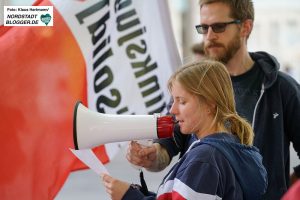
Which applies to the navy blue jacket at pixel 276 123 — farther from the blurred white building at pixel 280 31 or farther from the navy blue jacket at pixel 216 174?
the blurred white building at pixel 280 31

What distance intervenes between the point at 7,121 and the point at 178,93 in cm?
105

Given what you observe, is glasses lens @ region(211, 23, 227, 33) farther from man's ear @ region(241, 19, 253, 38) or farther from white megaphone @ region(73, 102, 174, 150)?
white megaphone @ region(73, 102, 174, 150)

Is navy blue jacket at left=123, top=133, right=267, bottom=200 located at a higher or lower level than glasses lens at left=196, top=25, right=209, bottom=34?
lower

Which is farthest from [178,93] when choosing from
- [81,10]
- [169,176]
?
[81,10]

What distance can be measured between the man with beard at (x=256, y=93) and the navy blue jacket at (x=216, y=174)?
0.57 meters

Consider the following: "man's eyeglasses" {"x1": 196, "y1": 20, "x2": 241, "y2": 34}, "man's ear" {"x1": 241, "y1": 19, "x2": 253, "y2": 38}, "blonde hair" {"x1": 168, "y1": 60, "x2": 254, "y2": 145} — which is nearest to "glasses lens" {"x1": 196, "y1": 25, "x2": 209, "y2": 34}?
"man's eyeglasses" {"x1": 196, "y1": 20, "x2": 241, "y2": 34}

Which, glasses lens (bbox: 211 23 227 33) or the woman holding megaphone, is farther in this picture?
glasses lens (bbox: 211 23 227 33)

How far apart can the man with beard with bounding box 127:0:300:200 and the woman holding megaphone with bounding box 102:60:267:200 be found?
0.53 meters

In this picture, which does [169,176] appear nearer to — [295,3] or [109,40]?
[109,40]

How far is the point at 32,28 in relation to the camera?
289cm

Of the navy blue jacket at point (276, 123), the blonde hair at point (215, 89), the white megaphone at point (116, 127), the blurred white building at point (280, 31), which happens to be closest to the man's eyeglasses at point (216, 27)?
the navy blue jacket at point (276, 123)

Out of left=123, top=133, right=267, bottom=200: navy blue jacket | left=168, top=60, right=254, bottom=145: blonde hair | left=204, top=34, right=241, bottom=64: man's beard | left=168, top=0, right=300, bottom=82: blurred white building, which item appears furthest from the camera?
left=168, top=0, right=300, bottom=82: blurred white building

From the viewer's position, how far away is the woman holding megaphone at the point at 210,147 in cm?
187

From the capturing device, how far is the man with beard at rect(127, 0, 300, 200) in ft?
8.82
